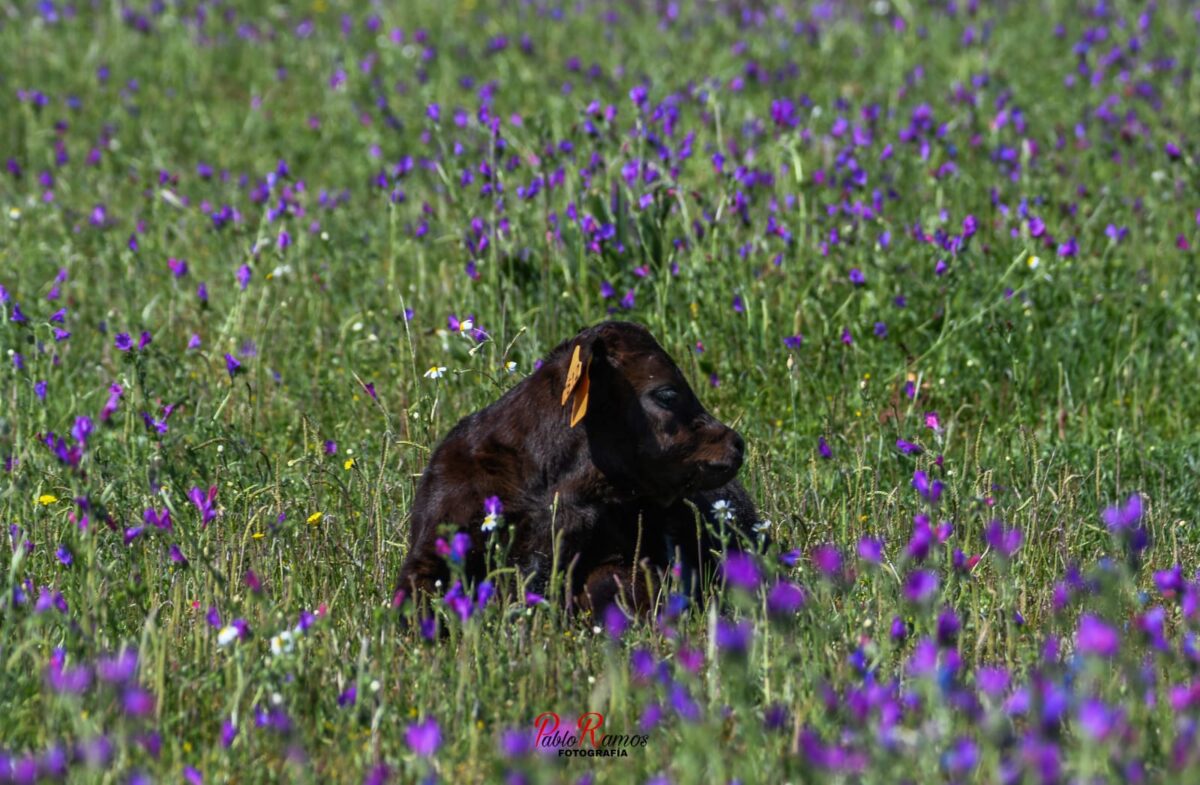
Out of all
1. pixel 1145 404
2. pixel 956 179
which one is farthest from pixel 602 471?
pixel 956 179

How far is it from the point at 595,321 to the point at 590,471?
218cm

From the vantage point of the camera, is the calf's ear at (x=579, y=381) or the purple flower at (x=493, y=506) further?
the calf's ear at (x=579, y=381)

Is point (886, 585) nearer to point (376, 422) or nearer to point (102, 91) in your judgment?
point (376, 422)

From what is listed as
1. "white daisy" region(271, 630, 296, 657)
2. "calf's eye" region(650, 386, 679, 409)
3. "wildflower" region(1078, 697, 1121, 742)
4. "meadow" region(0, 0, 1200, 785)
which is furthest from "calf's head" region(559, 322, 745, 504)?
"wildflower" region(1078, 697, 1121, 742)

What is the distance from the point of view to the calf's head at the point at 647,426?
438cm

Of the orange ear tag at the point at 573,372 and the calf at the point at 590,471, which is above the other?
the orange ear tag at the point at 573,372

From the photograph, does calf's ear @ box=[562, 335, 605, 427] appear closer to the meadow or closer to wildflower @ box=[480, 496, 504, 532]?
wildflower @ box=[480, 496, 504, 532]

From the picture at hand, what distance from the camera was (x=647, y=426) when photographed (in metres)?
4.42

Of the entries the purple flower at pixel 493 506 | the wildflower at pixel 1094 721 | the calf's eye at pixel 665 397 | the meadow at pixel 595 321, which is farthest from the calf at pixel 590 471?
the wildflower at pixel 1094 721

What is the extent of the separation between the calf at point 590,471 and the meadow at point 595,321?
0.86 feet

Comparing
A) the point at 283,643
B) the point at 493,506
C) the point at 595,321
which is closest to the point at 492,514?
the point at 493,506

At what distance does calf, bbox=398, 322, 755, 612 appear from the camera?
14.2 ft

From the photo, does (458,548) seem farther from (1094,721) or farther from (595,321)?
(595,321)

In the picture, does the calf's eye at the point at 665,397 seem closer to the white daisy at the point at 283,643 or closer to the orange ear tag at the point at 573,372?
the orange ear tag at the point at 573,372
